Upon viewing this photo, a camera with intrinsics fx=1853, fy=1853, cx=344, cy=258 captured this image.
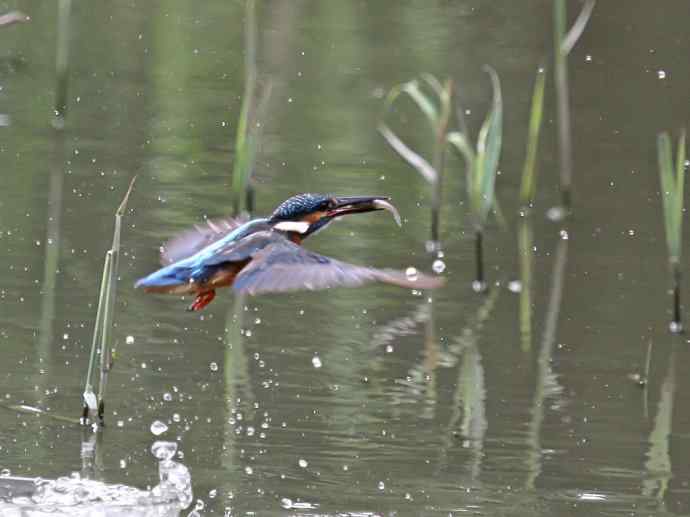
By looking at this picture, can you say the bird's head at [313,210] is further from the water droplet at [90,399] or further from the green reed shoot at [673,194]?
the green reed shoot at [673,194]

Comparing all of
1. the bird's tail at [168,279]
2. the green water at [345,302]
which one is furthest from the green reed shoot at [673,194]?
the bird's tail at [168,279]

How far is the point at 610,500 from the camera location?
17.3ft

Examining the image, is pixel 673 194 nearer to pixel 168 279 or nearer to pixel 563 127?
pixel 563 127

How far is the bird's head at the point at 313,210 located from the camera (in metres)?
4.74

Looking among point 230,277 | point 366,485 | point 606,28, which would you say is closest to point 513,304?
point 366,485

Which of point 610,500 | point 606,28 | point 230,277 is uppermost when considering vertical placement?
point 606,28

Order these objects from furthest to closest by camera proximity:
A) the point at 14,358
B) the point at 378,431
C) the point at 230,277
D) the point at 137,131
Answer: the point at 137,131 → the point at 14,358 → the point at 378,431 → the point at 230,277

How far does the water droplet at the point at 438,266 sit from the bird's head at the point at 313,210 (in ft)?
9.23

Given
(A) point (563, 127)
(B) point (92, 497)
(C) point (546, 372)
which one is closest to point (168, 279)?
(B) point (92, 497)

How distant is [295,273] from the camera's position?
4.28 metres

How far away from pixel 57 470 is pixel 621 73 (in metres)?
7.12

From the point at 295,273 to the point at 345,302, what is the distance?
117 inches

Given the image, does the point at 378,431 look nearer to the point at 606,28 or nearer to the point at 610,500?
the point at 610,500

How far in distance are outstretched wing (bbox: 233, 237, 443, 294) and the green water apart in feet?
2.92
